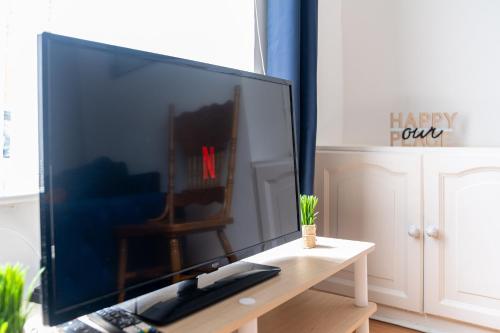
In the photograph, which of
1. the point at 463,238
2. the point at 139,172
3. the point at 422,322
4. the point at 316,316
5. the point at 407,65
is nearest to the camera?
the point at 139,172

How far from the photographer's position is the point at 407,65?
225 centimetres

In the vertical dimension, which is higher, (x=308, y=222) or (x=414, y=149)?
(x=414, y=149)

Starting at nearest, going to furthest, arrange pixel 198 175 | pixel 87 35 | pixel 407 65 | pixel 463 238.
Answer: pixel 198 175 → pixel 87 35 → pixel 463 238 → pixel 407 65

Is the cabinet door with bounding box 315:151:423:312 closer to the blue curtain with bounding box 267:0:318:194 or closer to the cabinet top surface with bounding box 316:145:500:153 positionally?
the cabinet top surface with bounding box 316:145:500:153

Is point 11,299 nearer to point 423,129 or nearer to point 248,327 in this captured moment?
point 248,327

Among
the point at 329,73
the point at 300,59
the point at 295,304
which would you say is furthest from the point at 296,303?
the point at 329,73

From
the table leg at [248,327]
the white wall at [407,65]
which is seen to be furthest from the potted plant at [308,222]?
the white wall at [407,65]

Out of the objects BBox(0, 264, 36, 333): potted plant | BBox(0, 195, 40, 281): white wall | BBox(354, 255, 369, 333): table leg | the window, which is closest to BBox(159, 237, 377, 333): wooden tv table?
BBox(354, 255, 369, 333): table leg

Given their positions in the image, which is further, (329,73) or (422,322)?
(329,73)

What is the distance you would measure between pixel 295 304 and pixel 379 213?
65cm

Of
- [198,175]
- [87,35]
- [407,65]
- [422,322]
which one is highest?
[407,65]

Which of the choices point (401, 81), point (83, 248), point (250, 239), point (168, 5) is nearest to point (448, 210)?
point (401, 81)

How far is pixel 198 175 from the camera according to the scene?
1054 mm

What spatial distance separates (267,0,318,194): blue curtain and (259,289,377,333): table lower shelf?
1.65 ft
